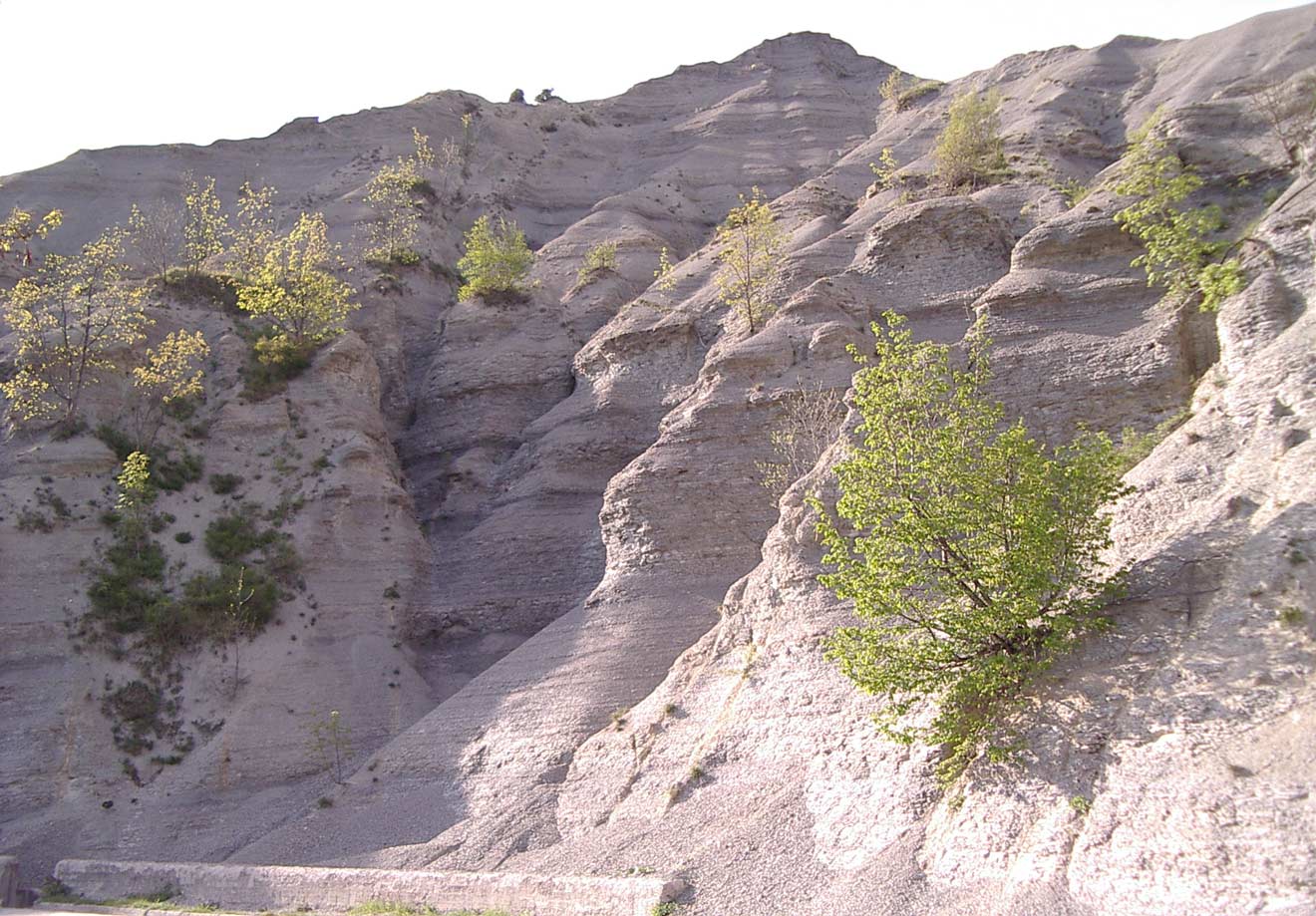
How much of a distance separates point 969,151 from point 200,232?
3669 centimetres

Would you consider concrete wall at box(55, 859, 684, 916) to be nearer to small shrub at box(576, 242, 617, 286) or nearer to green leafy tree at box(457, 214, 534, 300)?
green leafy tree at box(457, 214, 534, 300)

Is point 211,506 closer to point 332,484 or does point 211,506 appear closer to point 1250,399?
point 332,484

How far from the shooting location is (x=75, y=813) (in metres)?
27.8

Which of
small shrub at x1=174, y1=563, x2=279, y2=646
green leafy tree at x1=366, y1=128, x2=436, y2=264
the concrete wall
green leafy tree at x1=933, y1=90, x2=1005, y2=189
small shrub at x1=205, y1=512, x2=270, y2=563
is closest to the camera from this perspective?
the concrete wall

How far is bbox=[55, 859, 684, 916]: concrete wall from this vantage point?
1875 cm

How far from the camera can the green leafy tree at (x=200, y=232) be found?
4722 centimetres

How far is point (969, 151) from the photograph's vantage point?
4506 cm

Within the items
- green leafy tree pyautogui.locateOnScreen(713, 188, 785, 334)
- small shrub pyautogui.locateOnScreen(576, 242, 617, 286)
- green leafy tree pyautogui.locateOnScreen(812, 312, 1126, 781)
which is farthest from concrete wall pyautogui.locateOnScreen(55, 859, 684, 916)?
small shrub pyautogui.locateOnScreen(576, 242, 617, 286)

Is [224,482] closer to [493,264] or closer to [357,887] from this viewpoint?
[493,264]

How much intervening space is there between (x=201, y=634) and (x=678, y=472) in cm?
1540

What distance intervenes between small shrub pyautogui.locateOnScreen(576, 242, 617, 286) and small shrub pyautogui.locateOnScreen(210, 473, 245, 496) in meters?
18.5

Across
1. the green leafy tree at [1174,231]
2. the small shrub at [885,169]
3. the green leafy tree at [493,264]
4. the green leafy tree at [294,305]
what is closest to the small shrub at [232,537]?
the green leafy tree at [294,305]

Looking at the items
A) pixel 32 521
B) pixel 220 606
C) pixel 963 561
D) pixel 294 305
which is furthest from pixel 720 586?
pixel 294 305

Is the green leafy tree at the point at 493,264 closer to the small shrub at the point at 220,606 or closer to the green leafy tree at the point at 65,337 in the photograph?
the green leafy tree at the point at 65,337
